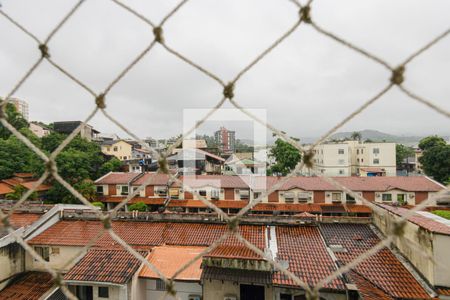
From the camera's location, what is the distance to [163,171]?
1.00m

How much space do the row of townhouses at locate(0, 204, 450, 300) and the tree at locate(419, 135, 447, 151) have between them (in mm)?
16382

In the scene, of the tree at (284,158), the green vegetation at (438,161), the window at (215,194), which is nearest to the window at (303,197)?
the tree at (284,158)

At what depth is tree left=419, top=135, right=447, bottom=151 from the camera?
20547 millimetres

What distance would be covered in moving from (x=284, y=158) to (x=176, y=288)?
1375 centimetres

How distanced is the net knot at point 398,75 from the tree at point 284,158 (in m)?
17.3

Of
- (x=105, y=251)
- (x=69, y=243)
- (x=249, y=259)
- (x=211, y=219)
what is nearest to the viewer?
(x=249, y=259)

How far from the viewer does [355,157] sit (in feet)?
86.0

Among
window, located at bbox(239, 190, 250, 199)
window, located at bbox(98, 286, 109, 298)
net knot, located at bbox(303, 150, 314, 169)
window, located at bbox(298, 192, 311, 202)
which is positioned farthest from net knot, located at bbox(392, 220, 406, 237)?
window, located at bbox(298, 192, 311, 202)

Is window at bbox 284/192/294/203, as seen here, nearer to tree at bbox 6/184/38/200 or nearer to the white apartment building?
the white apartment building

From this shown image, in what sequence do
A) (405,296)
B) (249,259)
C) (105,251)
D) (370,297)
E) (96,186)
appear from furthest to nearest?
(96,186) → (105,251) → (249,259) → (405,296) → (370,297)

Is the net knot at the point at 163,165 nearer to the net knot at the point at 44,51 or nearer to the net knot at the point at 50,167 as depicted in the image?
the net knot at the point at 50,167

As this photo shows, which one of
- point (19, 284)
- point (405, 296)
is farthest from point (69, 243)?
point (405, 296)

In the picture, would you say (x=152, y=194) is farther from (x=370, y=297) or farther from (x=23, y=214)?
(x=370, y=297)

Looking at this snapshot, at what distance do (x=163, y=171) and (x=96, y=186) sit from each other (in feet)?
55.1
